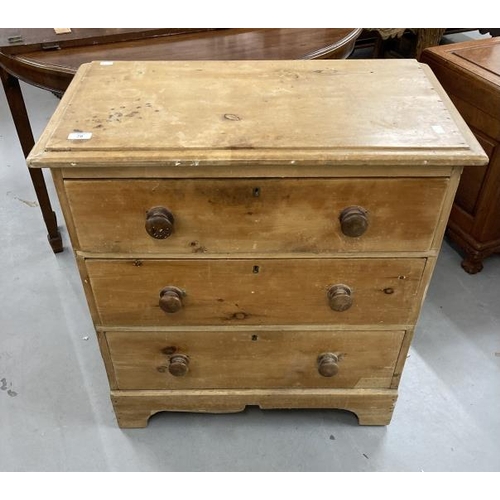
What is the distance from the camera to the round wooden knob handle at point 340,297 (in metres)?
1.14

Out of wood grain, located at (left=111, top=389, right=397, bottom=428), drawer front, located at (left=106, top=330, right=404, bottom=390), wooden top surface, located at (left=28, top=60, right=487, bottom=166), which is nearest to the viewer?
wooden top surface, located at (left=28, top=60, right=487, bottom=166)

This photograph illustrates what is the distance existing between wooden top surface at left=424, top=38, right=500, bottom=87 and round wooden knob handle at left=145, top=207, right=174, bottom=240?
1.23 metres

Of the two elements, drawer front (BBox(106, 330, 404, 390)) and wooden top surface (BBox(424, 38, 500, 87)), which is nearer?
drawer front (BBox(106, 330, 404, 390))

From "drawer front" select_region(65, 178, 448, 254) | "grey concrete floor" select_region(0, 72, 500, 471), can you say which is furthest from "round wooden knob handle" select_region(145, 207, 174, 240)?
"grey concrete floor" select_region(0, 72, 500, 471)

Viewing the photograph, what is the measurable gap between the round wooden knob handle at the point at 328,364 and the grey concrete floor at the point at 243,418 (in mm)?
280

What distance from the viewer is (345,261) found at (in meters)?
1.12

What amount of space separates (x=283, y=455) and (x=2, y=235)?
150cm

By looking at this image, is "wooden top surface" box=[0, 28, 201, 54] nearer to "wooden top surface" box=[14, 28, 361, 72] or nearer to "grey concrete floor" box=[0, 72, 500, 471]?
"wooden top surface" box=[14, 28, 361, 72]

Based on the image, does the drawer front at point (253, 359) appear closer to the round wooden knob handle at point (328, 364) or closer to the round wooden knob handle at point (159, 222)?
the round wooden knob handle at point (328, 364)

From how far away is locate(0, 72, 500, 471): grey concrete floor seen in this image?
1.40 meters

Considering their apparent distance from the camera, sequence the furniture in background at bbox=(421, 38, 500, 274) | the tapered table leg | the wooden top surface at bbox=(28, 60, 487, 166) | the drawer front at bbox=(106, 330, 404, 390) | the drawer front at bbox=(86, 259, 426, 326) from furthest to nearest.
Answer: the furniture in background at bbox=(421, 38, 500, 274) → the tapered table leg → the drawer front at bbox=(106, 330, 404, 390) → the drawer front at bbox=(86, 259, 426, 326) → the wooden top surface at bbox=(28, 60, 487, 166)

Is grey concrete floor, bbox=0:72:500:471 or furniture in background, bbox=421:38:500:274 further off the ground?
furniture in background, bbox=421:38:500:274

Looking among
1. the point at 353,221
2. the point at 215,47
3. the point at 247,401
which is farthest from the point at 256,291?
the point at 215,47

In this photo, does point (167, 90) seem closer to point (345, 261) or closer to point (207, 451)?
point (345, 261)
